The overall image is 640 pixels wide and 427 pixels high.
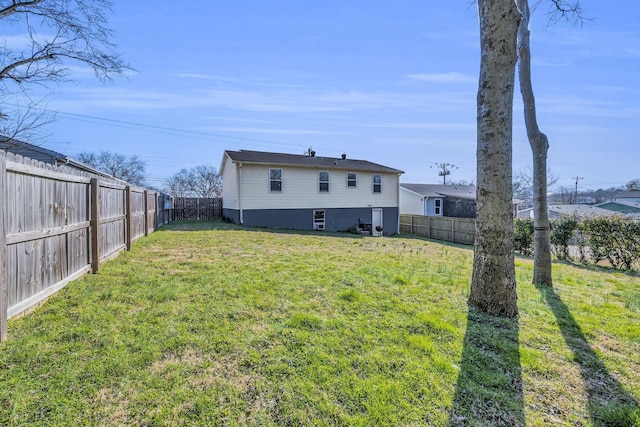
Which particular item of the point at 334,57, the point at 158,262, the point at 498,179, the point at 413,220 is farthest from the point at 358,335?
the point at 413,220

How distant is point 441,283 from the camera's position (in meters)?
4.97

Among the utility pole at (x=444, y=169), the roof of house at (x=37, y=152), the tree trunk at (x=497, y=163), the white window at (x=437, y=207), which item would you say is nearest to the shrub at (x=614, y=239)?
the tree trunk at (x=497, y=163)

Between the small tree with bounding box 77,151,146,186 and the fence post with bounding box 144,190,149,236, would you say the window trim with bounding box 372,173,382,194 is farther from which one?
the small tree with bounding box 77,151,146,186

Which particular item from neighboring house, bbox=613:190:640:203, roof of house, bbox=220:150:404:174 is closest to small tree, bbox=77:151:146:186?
roof of house, bbox=220:150:404:174

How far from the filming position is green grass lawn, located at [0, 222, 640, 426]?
1938 millimetres

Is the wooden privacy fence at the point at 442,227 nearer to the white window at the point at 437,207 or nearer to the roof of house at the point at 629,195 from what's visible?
the white window at the point at 437,207

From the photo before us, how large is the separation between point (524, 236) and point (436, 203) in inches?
502

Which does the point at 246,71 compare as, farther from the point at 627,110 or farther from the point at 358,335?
the point at 627,110

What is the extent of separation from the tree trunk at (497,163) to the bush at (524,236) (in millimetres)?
10542

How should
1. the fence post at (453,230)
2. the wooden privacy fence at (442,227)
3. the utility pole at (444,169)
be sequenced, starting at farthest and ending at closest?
1. the utility pole at (444,169)
2. the fence post at (453,230)
3. the wooden privacy fence at (442,227)

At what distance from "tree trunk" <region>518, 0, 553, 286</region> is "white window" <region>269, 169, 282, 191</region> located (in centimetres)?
1101

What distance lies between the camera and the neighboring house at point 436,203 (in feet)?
79.7

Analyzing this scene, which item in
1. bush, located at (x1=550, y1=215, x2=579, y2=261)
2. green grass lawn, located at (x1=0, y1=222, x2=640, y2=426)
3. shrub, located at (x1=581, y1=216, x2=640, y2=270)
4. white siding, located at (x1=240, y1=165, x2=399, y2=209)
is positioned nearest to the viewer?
green grass lawn, located at (x1=0, y1=222, x2=640, y2=426)

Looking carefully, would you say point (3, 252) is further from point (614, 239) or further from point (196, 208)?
point (196, 208)
